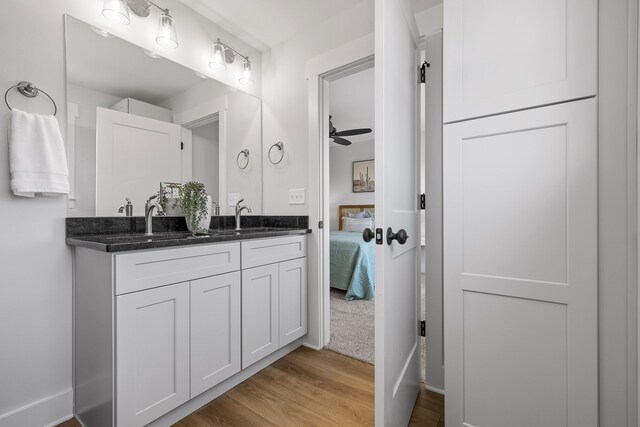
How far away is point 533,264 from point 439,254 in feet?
1.96

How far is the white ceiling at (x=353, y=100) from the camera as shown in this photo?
3354 millimetres

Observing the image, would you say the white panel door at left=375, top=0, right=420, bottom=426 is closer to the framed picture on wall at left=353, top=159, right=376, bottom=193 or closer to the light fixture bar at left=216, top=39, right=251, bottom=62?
the light fixture bar at left=216, top=39, right=251, bottom=62

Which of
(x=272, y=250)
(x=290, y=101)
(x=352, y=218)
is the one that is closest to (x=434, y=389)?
(x=272, y=250)

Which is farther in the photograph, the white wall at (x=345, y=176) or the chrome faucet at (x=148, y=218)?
the white wall at (x=345, y=176)

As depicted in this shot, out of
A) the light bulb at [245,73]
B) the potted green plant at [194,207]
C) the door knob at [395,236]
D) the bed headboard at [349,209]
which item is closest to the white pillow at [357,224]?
the bed headboard at [349,209]

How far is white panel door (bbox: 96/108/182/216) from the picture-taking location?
5.45 ft

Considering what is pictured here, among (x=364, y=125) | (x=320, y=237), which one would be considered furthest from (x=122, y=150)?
(x=364, y=125)

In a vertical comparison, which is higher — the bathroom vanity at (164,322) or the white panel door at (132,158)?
the white panel door at (132,158)

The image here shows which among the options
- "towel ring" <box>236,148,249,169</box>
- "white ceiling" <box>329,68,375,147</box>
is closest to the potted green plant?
"towel ring" <box>236,148,249,169</box>

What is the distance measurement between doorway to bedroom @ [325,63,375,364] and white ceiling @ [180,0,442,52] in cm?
47

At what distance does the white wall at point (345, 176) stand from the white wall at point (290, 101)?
338cm

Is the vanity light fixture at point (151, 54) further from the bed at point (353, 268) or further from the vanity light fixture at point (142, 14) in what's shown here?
the bed at point (353, 268)

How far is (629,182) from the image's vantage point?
3.00 ft

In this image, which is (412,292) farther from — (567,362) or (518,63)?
(518,63)
